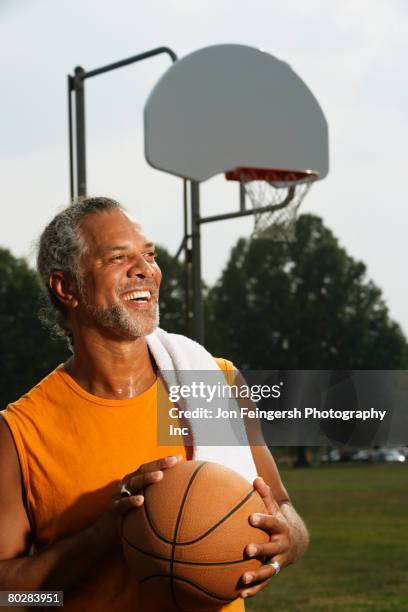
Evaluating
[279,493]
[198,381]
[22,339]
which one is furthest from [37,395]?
[22,339]

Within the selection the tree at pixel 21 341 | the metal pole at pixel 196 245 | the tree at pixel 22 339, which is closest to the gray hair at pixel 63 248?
the metal pole at pixel 196 245

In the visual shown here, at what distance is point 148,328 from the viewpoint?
296 centimetres

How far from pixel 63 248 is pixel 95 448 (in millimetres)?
616

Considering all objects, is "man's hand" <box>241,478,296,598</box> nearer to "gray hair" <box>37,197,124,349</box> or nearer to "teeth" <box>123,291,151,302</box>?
"teeth" <box>123,291,151,302</box>

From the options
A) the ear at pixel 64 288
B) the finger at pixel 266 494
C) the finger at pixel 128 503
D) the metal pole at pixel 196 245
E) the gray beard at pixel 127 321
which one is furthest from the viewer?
the metal pole at pixel 196 245

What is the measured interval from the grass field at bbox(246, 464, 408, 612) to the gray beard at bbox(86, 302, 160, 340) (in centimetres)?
691

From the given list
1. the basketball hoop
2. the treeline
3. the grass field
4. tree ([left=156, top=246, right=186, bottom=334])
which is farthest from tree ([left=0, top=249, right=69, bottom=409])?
the basketball hoop

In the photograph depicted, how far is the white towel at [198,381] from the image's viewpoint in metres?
3.02

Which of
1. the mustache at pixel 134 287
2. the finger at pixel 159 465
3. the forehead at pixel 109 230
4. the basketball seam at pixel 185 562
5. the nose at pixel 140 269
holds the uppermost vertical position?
the forehead at pixel 109 230

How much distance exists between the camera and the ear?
10.4 ft

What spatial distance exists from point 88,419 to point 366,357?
4945 centimetres

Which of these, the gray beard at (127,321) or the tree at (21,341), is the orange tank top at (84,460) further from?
the tree at (21,341)

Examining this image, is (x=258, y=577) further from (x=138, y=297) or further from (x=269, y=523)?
(x=138, y=297)

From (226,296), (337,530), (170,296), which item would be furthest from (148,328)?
(226,296)
